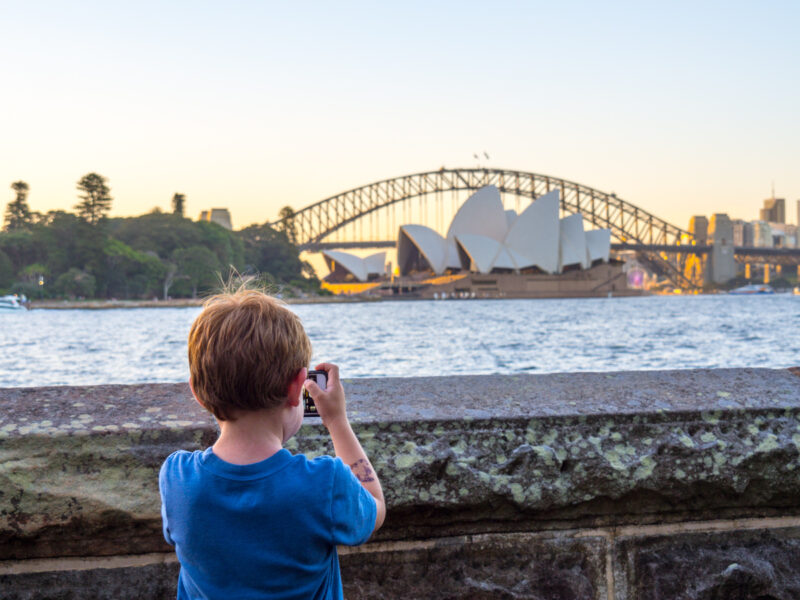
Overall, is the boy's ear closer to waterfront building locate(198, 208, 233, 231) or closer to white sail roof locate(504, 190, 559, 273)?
white sail roof locate(504, 190, 559, 273)

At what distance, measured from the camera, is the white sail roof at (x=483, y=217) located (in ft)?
211

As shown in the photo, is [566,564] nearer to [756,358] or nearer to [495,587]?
[495,587]

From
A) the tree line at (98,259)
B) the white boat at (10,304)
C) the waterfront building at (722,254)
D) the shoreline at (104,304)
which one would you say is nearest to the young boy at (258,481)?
the shoreline at (104,304)

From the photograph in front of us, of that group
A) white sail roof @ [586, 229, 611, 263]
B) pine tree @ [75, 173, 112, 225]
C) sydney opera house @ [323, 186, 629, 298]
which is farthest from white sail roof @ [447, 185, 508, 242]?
pine tree @ [75, 173, 112, 225]

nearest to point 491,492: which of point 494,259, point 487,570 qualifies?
point 487,570

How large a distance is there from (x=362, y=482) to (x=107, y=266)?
67976mm

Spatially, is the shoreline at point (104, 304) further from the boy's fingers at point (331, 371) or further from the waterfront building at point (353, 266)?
the boy's fingers at point (331, 371)

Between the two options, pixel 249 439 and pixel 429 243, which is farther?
pixel 429 243

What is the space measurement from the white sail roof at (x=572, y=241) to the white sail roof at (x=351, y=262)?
20549 mm

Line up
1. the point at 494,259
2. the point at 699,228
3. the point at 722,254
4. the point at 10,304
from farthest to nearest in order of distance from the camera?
1. the point at 699,228
2. the point at 722,254
3. the point at 494,259
4. the point at 10,304

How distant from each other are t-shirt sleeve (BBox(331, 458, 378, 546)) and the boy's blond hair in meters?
0.12

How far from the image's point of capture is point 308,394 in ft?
3.11

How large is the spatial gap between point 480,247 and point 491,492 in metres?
66.3

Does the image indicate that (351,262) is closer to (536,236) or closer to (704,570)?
(536,236)
